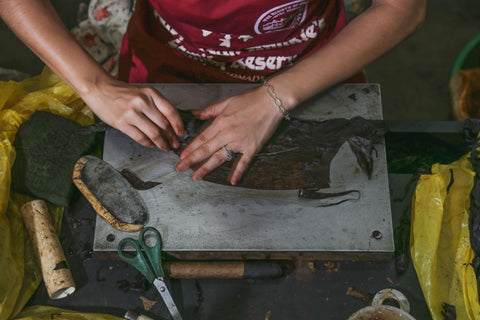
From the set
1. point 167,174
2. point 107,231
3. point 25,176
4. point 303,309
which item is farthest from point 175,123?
point 303,309

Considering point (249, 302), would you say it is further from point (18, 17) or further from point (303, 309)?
point (18, 17)

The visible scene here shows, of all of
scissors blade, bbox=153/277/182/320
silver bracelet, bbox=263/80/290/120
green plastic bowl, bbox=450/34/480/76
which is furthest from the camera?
green plastic bowl, bbox=450/34/480/76

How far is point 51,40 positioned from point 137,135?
286 mm

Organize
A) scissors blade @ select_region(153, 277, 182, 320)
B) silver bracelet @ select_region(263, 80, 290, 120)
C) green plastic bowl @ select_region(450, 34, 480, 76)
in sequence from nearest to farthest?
scissors blade @ select_region(153, 277, 182, 320)
silver bracelet @ select_region(263, 80, 290, 120)
green plastic bowl @ select_region(450, 34, 480, 76)

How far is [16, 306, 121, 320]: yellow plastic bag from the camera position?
0.79m

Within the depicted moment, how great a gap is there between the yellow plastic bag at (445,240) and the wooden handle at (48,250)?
2.55ft

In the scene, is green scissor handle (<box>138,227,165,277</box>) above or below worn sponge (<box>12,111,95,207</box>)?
below

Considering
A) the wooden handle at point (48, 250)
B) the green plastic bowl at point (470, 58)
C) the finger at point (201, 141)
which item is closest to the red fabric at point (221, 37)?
the finger at point (201, 141)

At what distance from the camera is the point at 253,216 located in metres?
0.85

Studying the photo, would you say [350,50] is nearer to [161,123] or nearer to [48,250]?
[161,123]

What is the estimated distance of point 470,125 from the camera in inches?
36.6

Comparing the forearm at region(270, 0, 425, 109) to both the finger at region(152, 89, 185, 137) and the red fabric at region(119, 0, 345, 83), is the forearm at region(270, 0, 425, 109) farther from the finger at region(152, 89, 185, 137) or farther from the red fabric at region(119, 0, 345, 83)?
the finger at region(152, 89, 185, 137)

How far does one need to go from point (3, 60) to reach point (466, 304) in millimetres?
2013

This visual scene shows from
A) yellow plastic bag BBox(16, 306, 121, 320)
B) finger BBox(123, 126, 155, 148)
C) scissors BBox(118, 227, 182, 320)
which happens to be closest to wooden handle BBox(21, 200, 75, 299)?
yellow plastic bag BBox(16, 306, 121, 320)
